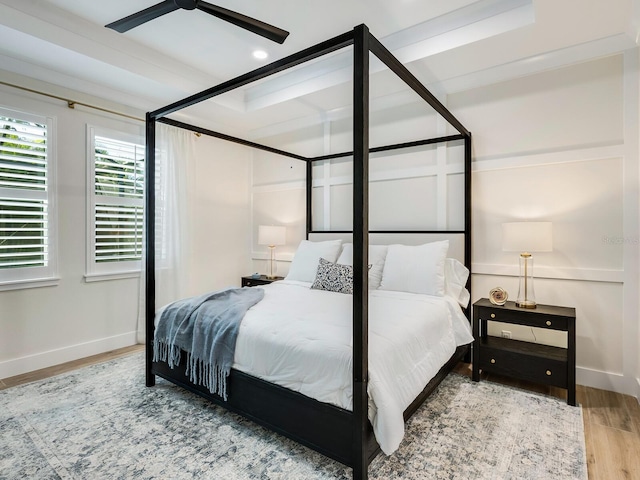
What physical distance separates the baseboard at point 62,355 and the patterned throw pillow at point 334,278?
7.04ft

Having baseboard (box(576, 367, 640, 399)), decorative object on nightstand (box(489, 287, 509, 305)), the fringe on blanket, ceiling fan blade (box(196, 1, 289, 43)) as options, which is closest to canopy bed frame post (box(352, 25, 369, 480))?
ceiling fan blade (box(196, 1, 289, 43))

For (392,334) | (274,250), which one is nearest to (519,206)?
(392,334)

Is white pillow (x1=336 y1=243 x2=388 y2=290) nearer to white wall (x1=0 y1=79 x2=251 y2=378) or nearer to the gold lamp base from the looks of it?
the gold lamp base

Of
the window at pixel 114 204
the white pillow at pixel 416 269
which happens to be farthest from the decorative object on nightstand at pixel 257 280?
the white pillow at pixel 416 269

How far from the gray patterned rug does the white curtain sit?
136 cm

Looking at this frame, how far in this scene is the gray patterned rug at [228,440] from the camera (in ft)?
5.73

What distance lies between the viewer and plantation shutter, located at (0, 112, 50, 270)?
288cm

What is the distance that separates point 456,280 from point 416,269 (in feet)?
1.28

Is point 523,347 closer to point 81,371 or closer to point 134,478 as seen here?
point 134,478

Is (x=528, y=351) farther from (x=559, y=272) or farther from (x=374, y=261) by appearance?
(x=374, y=261)

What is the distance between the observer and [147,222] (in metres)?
2.68

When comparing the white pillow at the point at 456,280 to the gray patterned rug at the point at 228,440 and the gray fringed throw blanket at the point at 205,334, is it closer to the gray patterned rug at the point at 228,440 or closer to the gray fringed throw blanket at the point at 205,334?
the gray patterned rug at the point at 228,440

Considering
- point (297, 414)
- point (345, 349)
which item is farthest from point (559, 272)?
point (297, 414)

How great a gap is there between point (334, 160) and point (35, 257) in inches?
122
